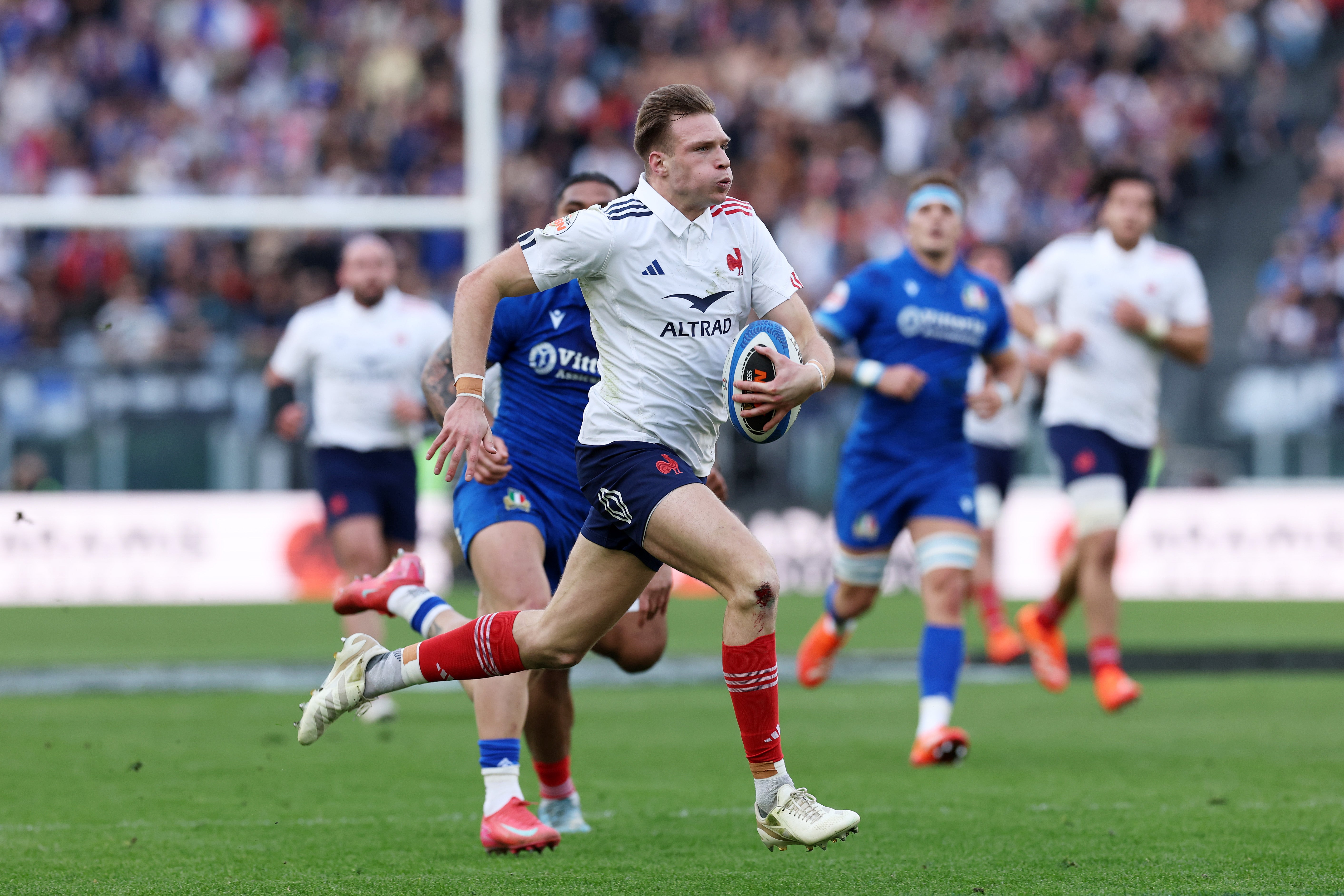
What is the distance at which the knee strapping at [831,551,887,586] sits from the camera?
8734 millimetres

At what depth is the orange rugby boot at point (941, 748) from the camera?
25.8ft

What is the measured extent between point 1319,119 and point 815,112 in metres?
7.49

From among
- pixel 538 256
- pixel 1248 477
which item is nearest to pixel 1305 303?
pixel 1248 477

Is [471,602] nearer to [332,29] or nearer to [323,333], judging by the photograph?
[323,333]

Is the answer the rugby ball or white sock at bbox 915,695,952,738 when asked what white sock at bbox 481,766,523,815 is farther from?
white sock at bbox 915,695,952,738

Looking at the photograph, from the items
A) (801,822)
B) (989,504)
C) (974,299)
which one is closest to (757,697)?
(801,822)

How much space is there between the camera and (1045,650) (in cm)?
1018

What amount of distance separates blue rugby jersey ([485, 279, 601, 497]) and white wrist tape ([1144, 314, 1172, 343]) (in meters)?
4.39

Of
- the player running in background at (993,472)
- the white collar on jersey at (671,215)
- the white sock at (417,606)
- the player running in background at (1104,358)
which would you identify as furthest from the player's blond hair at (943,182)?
the white sock at (417,606)

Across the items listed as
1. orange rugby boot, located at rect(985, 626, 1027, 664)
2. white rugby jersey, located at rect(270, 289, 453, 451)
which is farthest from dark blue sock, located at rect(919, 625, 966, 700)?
white rugby jersey, located at rect(270, 289, 453, 451)

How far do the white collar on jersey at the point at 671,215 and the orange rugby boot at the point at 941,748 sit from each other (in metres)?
3.32

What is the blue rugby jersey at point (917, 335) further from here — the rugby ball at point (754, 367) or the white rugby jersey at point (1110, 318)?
the rugby ball at point (754, 367)

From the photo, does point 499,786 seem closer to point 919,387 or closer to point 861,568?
point 861,568

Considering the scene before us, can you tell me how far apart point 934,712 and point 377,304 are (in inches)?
184
